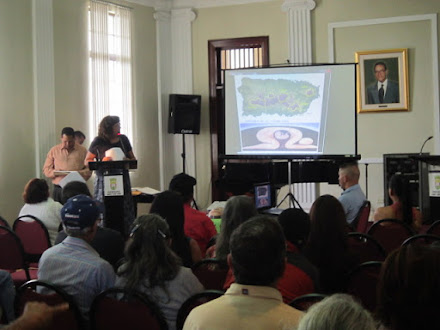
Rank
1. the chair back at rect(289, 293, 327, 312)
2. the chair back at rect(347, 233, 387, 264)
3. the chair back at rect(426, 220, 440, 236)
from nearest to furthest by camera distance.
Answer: the chair back at rect(289, 293, 327, 312) < the chair back at rect(347, 233, 387, 264) < the chair back at rect(426, 220, 440, 236)

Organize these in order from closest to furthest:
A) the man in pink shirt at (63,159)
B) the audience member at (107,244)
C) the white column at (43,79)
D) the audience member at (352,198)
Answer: the audience member at (107,244), the audience member at (352,198), the man in pink shirt at (63,159), the white column at (43,79)

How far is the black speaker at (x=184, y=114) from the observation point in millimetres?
9148

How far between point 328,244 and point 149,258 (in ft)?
3.49

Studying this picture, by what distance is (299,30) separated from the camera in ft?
29.2

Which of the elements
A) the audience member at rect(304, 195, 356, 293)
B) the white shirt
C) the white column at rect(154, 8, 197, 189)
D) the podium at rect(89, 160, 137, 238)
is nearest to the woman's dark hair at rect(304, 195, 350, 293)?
the audience member at rect(304, 195, 356, 293)

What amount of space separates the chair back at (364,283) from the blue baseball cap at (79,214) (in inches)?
49.6

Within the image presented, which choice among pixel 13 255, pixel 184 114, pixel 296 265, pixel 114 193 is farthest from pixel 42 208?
pixel 184 114

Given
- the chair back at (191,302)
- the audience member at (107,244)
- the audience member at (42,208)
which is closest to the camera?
the chair back at (191,302)

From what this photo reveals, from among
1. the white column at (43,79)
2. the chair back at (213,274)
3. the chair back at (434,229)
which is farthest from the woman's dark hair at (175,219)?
the white column at (43,79)

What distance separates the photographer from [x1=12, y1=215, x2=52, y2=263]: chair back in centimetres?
416

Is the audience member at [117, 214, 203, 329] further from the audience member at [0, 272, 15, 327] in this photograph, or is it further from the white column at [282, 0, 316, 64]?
the white column at [282, 0, 316, 64]

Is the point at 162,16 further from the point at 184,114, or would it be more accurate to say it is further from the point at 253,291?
the point at 253,291

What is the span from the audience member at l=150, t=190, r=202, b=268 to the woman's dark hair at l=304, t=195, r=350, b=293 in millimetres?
698

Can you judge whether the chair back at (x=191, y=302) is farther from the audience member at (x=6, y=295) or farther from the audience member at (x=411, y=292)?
the audience member at (x=6, y=295)
